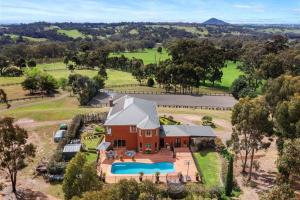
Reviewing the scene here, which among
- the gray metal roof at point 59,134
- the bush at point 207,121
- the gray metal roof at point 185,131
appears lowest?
the gray metal roof at point 59,134

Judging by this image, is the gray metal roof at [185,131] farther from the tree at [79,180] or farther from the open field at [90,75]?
the open field at [90,75]

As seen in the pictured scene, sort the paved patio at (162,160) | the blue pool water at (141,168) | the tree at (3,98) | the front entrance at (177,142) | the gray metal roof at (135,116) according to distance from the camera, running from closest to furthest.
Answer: the paved patio at (162,160)
the blue pool water at (141,168)
the gray metal roof at (135,116)
the front entrance at (177,142)
the tree at (3,98)

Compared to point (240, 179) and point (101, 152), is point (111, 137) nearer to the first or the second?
point (101, 152)

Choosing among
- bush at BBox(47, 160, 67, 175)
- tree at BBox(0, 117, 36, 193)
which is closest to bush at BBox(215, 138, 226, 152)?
bush at BBox(47, 160, 67, 175)

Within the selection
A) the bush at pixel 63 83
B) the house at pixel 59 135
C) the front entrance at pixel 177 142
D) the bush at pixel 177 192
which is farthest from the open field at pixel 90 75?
the bush at pixel 177 192

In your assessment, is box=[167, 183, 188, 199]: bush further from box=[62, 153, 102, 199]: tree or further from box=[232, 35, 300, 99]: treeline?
box=[232, 35, 300, 99]: treeline

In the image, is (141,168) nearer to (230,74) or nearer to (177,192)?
(177,192)

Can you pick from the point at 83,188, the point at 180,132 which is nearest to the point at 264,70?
the point at 180,132

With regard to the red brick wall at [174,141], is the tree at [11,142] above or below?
above
